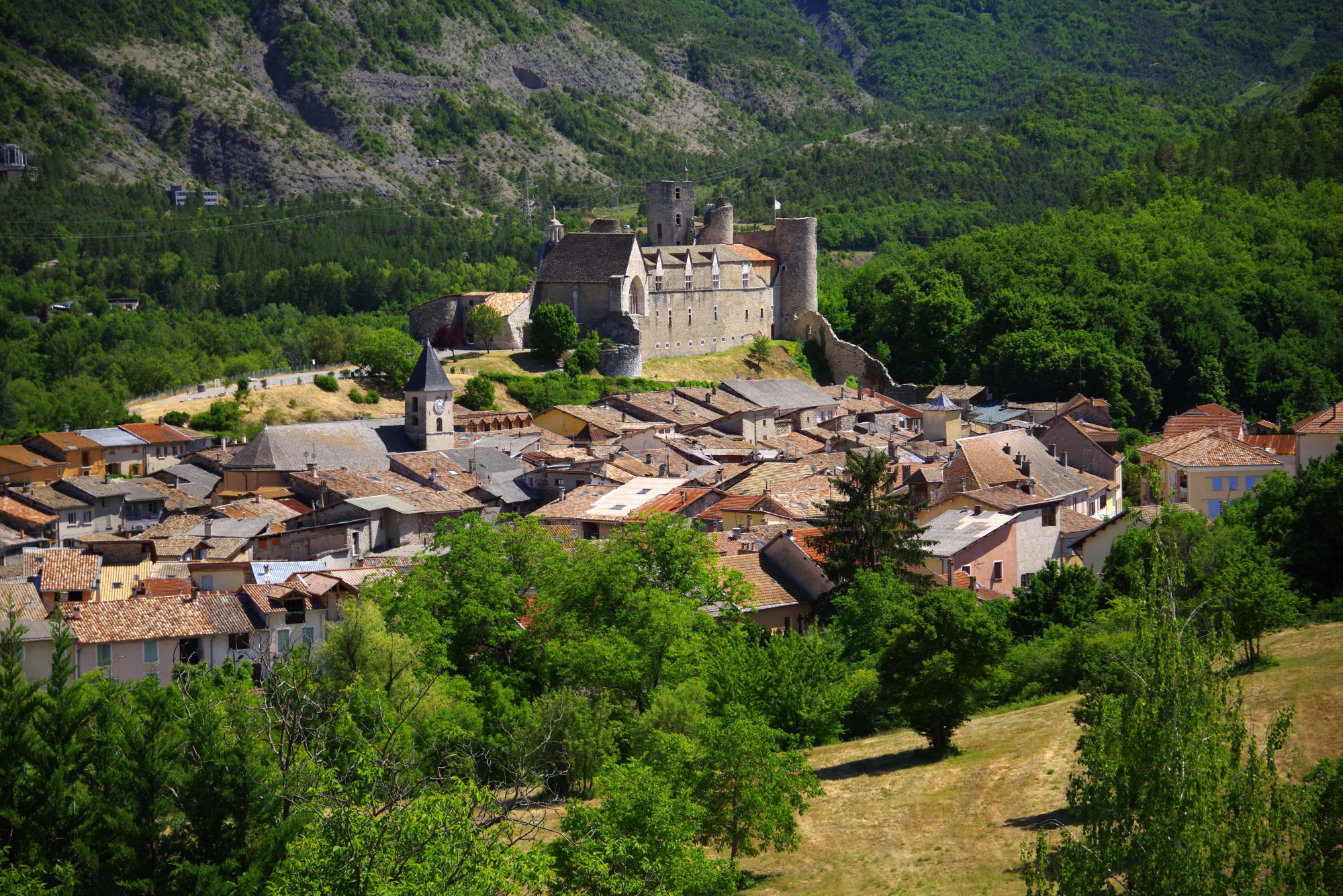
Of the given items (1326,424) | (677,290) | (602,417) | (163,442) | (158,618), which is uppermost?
(677,290)

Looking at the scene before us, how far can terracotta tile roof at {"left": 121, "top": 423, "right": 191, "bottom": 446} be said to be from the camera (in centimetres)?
6531

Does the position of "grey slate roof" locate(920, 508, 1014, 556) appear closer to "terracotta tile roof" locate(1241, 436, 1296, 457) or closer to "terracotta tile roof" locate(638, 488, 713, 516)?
"terracotta tile roof" locate(638, 488, 713, 516)

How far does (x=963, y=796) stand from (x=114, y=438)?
4635 cm

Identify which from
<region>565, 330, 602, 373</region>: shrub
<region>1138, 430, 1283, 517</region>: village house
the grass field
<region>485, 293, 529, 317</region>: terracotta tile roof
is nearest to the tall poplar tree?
the grass field

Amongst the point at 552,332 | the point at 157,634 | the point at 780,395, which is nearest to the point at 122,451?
the point at 552,332

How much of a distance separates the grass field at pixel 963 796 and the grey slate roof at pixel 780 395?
143 ft

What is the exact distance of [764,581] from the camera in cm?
4091

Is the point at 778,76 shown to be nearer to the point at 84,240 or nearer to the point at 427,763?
the point at 84,240

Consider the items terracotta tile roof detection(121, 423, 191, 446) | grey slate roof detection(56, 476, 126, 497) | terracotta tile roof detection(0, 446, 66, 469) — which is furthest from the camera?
terracotta tile roof detection(121, 423, 191, 446)

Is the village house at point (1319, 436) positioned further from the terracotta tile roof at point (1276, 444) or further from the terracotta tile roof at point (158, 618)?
the terracotta tile roof at point (158, 618)

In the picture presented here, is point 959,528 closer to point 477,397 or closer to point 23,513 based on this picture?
point 23,513

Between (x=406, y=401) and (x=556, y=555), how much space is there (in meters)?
33.2

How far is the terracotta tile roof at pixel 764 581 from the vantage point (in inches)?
1572

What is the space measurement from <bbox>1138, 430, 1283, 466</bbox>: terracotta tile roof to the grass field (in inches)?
833
